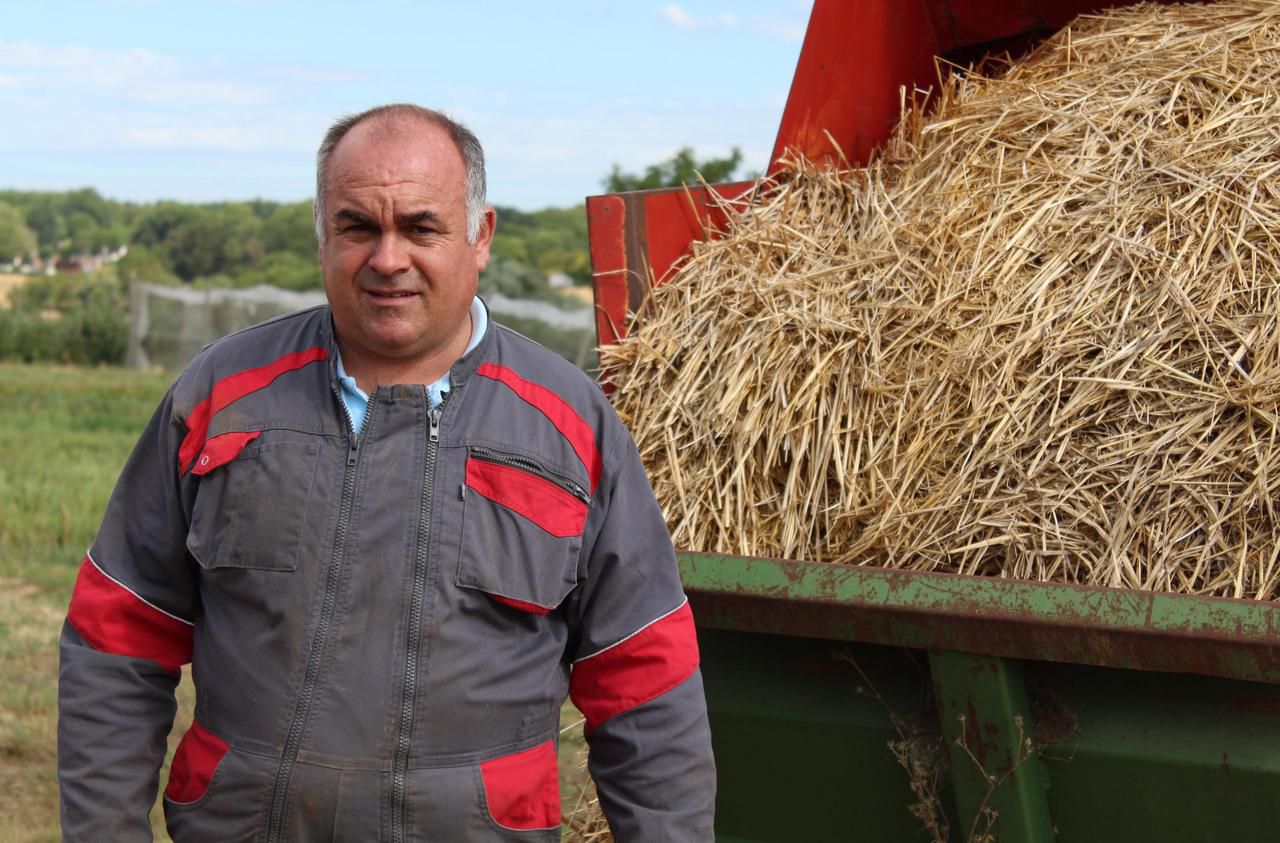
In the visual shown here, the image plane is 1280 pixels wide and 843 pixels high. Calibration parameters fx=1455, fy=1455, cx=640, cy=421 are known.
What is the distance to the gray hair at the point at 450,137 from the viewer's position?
6.59 ft

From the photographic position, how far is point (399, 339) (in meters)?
1.96

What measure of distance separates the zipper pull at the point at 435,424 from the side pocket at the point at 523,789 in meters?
0.44

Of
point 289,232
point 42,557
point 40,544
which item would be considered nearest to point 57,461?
point 40,544

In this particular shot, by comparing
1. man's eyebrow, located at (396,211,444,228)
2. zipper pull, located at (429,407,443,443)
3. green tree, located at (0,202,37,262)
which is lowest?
green tree, located at (0,202,37,262)

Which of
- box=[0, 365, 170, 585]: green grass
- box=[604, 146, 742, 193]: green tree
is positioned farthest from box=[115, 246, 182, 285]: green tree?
box=[604, 146, 742, 193]: green tree

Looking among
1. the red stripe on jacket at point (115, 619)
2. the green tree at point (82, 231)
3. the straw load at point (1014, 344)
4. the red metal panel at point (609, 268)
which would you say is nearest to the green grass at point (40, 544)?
the red metal panel at point (609, 268)

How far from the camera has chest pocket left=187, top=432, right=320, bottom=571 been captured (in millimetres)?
1907

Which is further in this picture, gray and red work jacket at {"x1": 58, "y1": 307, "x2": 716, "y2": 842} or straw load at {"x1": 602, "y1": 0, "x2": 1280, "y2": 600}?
straw load at {"x1": 602, "y1": 0, "x2": 1280, "y2": 600}

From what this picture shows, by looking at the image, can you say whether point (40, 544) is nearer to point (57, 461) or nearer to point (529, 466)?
point (57, 461)

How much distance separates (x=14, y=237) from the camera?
6253 centimetres

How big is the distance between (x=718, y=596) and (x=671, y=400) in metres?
0.66

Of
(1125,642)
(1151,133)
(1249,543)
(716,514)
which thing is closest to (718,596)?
(716,514)

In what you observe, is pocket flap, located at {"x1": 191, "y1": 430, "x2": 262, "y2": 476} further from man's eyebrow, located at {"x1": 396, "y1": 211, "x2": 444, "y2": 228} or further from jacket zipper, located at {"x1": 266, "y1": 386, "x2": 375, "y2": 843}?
man's eyebrow, located at {"x1": 396, "y1": 211, "x2": 444, "y2": 228}

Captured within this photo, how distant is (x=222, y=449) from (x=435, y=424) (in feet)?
0.95
